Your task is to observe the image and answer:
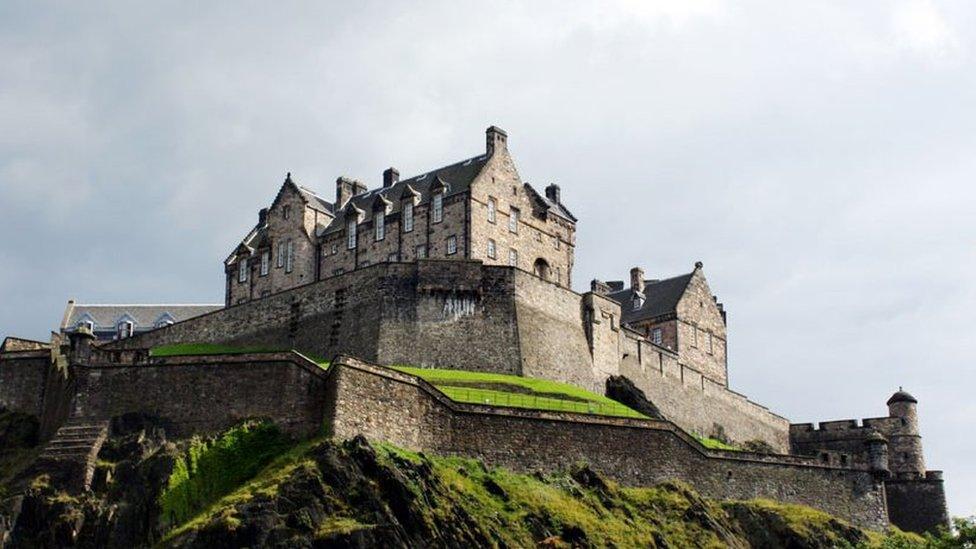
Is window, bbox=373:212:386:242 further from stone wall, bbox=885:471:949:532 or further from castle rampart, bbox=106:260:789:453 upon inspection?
stone wall, bbox=885:471:949:532

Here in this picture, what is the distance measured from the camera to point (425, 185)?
87000 millimetres

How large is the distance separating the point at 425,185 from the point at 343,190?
303 inches

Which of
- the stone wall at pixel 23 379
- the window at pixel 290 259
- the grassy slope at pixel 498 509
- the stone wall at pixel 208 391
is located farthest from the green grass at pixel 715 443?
the stone wall at pixel 23 379

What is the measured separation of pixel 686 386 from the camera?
292ft

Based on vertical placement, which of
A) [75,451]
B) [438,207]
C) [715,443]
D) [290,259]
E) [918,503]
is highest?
[438,207]

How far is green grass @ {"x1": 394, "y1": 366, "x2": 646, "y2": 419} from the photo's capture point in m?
68.2

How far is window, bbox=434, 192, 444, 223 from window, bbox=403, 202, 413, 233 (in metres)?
1.63

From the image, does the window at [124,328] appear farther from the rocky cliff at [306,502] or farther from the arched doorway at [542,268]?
the rocky cliff at [306,502]

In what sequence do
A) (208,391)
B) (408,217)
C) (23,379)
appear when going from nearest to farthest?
(208,391) → (23,379) → (408,217)

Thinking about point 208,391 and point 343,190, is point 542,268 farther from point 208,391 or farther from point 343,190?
point 208,391

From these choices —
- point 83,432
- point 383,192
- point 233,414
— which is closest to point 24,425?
point 83,432

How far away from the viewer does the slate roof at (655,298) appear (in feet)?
315

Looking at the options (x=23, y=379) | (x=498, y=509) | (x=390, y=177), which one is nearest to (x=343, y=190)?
(x=390, y=177)

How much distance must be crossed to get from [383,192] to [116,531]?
36553mm
